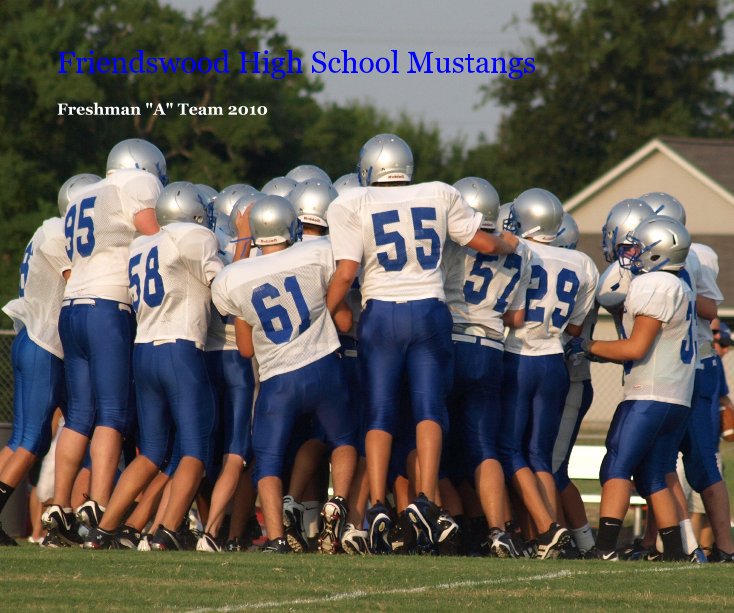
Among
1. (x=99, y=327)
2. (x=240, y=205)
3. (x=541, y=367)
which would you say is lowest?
(x=541, y=367)

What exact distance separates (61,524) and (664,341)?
3.60 metres

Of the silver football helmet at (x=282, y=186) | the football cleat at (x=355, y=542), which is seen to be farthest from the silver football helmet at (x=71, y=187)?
the football cleat at (x=355, y=542)

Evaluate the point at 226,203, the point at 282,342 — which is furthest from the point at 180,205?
the point at 226,203

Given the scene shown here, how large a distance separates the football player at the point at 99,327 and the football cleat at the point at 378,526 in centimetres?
165

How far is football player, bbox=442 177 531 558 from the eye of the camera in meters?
8.09

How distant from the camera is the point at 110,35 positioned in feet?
112

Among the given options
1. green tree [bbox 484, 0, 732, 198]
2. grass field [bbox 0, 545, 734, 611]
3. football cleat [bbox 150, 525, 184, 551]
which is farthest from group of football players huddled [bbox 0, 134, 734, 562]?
green tree [bbox 484, 0, 732, 198]

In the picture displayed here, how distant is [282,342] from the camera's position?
25.1ft

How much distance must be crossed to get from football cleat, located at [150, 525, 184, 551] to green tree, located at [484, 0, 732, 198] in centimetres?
3792

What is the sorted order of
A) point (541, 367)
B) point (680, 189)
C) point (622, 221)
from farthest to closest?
point (680, 189) → point (622, 221) → point (541, 367)

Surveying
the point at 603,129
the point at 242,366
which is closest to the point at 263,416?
the point at 242,366

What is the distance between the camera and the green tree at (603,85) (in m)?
46.0

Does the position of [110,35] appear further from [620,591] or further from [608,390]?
[620,591]

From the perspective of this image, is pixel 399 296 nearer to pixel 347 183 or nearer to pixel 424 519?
pixel 424 519
